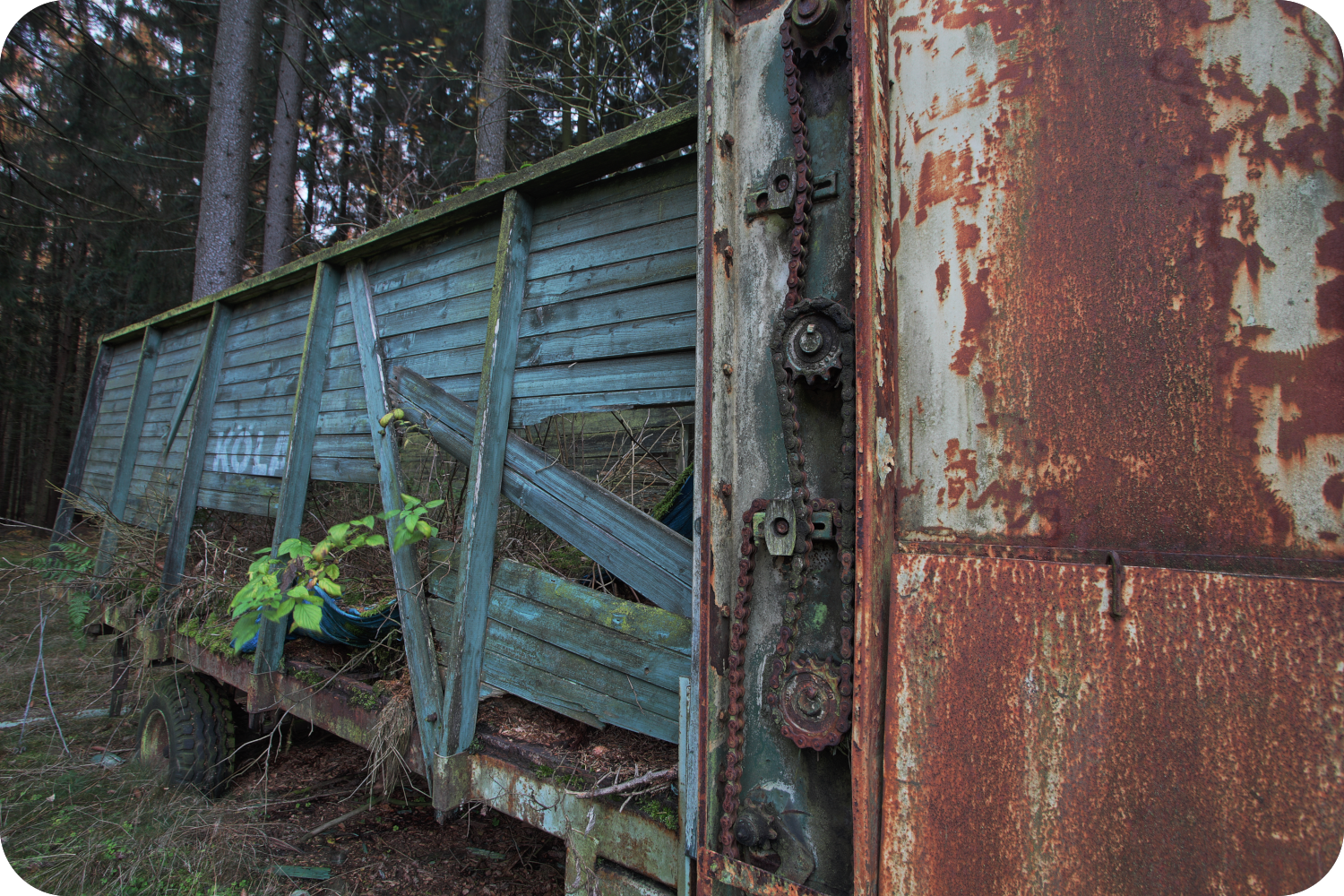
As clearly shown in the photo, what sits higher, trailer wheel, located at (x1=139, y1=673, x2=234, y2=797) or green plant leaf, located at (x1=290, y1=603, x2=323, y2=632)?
green plant leaf, located at (x1=290, y1=603, x2=323, y2=632)

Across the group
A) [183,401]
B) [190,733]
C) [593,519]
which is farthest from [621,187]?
[183,401]

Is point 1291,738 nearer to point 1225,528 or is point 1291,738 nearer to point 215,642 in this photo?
point 1225,528

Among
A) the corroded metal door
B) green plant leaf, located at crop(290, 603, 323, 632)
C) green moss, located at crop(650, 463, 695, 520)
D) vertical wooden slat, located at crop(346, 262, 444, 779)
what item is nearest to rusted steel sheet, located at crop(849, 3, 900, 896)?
the corroded metal door

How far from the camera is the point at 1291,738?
3.09 ft

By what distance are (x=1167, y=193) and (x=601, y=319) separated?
1.81 meters

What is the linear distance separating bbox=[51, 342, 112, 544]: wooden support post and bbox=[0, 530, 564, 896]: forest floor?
147 inches

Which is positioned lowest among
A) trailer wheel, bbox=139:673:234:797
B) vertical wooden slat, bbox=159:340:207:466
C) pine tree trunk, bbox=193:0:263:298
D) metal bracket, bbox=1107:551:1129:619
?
trailer wheel, bbox=139:673:234:797

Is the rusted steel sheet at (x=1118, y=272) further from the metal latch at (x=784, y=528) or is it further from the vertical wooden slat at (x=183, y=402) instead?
the vertical wooden slat at (x=183, y=402)

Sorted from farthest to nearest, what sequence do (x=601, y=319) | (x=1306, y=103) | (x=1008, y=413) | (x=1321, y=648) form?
(x=601, y=319) → (x=1008, y=413) → (x=1306, y=103) → (x=1321, y=648)

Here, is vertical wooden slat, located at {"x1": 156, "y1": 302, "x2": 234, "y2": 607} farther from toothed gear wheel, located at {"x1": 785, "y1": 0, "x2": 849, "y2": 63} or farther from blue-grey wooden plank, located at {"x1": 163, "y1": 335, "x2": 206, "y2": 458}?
toothed gear wheel, located at {"x1": 785, "y1": 0, "x2": 849, "y2": 63}

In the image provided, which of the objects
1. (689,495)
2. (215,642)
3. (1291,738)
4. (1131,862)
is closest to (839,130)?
(1291,738)

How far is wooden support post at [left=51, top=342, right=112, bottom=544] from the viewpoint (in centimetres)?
701

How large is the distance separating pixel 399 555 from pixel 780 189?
236 centimetres

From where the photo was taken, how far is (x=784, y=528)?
1.33m
